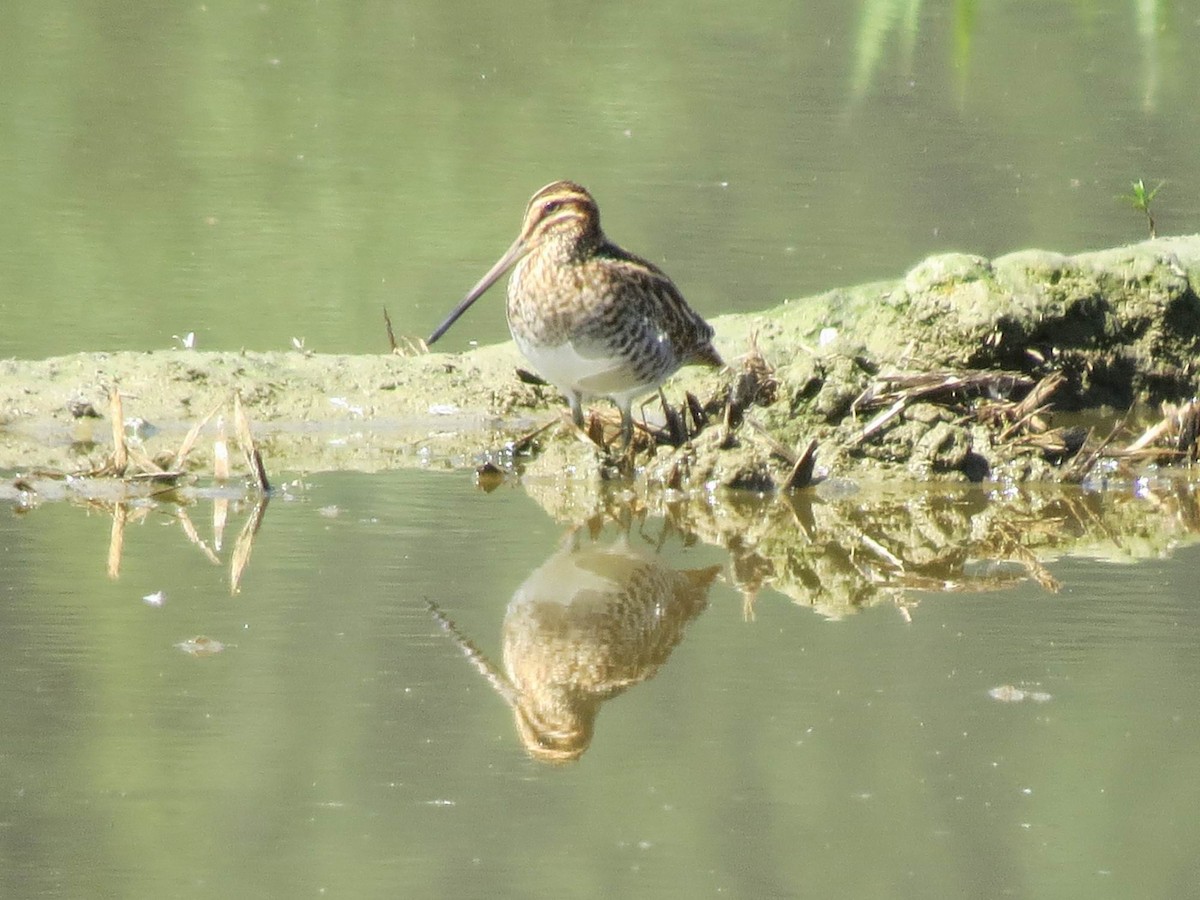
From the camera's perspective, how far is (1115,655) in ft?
15.3

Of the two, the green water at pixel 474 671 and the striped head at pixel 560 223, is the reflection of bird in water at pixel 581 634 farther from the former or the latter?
the striped head at pixel 560 223

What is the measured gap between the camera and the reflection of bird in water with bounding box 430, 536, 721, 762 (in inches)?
165

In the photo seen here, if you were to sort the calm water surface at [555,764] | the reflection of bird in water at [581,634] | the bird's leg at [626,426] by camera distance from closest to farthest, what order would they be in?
the calm water surface at [555,764]
the reflection of bird in water at [581,634]
the bird's leg at [626,426]

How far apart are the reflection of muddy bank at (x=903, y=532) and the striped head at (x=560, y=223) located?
725 mm

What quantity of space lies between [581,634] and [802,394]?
212 centimetres

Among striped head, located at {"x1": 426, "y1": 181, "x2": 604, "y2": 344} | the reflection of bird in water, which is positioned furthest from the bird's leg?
the reflection of bird in water

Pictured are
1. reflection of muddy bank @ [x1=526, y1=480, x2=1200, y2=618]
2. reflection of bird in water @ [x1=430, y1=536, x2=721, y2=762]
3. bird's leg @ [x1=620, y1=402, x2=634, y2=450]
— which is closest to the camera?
reflection of bird in water @ [x1=430, y1=536, x2=721, y2=762]

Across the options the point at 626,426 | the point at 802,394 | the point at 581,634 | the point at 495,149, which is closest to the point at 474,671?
the point at 581,634

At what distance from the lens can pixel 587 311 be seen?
6.37 metres

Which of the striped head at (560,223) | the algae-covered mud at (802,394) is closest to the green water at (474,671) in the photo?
the algae-covered mud at (802,394)

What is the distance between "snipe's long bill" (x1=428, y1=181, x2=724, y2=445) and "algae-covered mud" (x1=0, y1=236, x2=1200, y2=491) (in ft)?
0.54

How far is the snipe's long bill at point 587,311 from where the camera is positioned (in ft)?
20.9

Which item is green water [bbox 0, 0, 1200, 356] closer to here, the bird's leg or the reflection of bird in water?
the bird's leg

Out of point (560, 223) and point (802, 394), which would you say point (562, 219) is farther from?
point (802, 394)
